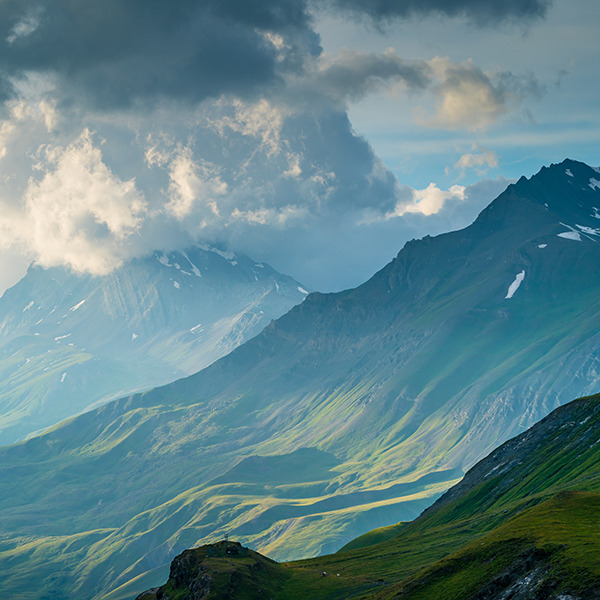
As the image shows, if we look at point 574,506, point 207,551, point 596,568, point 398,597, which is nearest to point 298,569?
point 207,551

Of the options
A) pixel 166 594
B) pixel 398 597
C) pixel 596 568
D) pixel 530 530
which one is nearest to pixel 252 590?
pixel 166 594

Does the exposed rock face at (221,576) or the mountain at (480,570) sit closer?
the mountain at (480,570)

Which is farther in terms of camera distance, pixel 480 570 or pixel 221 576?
pixel 221 576

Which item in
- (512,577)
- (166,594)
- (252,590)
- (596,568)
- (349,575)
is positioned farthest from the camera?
(349,575)

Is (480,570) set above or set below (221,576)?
below

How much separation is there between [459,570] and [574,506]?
81.7 feet

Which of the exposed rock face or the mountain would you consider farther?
the exposed rock face

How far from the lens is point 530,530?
386ft

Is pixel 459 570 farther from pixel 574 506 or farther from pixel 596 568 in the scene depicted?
pixel 596 568

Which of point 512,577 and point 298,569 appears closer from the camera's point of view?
point 512,577

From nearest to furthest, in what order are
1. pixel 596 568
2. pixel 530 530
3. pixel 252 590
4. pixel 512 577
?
pixel 596 568 → pixel 512 577 → pixel 530 530 → pixel 252 590

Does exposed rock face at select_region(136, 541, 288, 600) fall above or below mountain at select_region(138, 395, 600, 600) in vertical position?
above

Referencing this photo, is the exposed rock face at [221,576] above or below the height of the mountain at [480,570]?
above

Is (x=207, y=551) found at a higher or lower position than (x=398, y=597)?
higher
